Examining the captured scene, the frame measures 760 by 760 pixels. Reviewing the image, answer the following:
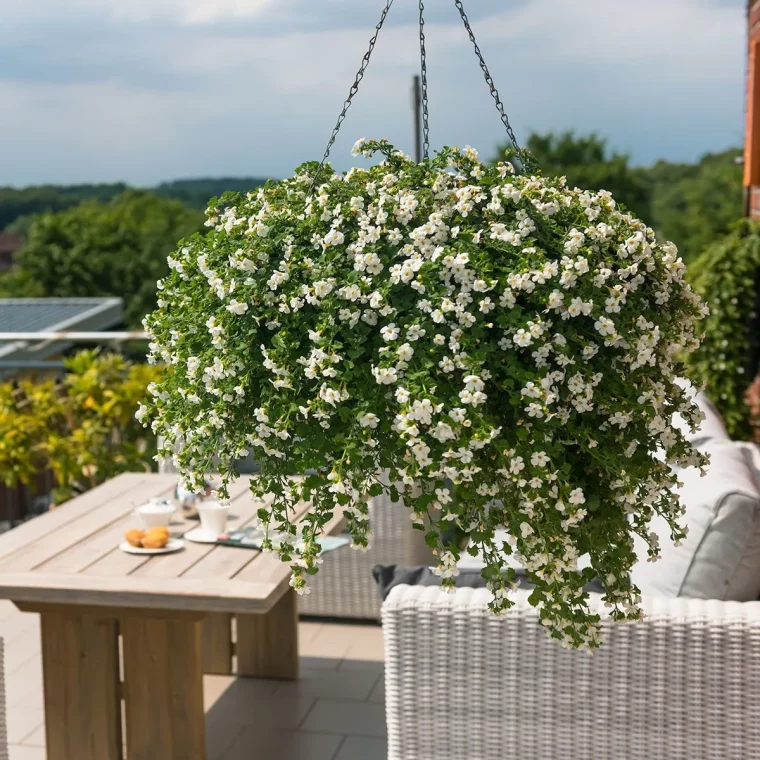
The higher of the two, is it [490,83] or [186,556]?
[490,83]

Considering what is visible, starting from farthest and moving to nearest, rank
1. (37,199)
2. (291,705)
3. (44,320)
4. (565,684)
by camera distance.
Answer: (37,199) < (44,320) < (291,705) < (565,684)

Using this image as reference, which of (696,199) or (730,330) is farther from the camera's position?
(696,199)

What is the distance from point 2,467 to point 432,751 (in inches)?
119

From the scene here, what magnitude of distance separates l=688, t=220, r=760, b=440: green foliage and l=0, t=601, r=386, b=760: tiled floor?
1.83 meters

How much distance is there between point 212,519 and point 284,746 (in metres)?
0.73

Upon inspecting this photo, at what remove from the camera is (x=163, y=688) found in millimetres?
2521

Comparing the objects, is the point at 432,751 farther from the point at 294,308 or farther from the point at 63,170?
the point at 63,170

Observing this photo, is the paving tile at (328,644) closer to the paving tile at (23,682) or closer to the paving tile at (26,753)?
the paving tile at (23,682)

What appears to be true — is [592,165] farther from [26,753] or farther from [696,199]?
[26,753]

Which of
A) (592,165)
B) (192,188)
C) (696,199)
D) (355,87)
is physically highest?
(592,165)

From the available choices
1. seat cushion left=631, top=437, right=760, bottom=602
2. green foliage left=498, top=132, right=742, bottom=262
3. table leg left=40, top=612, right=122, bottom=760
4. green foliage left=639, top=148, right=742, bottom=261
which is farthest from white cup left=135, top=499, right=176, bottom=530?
green foliage left=639, top=148, right=742, bottom=261

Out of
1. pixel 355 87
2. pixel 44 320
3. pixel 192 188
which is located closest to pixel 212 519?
pixel 355 87

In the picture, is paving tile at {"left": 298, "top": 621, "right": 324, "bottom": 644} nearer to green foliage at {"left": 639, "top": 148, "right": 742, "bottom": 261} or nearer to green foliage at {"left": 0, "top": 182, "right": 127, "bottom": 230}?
green foliage at {"left": 639, "top": 148, "right": 742, "bottom": 261}

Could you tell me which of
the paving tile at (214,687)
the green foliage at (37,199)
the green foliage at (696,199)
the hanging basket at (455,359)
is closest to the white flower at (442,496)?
the hanging basket at (455,359)
